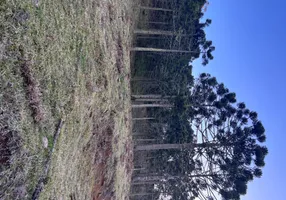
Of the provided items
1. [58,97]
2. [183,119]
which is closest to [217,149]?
[183,119]

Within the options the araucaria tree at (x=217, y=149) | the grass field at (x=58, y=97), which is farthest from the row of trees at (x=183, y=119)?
the grass field at (x=58, y=97)

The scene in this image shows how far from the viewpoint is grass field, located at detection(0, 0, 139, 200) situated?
5.34 metres

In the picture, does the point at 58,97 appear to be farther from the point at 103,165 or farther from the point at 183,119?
the point at 183,119

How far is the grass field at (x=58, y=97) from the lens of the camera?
5336 millimetres

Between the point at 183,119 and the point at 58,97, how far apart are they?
17249 mm

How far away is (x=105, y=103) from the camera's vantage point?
38.4 ft

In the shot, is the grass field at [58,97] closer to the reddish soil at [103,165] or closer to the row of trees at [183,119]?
the reddish soil at [103,165]

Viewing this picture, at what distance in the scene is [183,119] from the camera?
2359cm

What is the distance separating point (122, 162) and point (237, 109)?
31.0ft

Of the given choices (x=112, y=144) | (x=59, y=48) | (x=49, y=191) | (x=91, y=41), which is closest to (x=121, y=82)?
(x=112, y=144)

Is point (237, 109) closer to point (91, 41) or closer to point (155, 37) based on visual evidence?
point (155, 37)

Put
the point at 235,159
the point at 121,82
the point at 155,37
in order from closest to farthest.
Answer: the point at 121,82, the point at 235,159, the point at 155,37

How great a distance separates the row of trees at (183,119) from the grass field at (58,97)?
947cm

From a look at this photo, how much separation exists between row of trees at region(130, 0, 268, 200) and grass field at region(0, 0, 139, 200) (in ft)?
31.1
